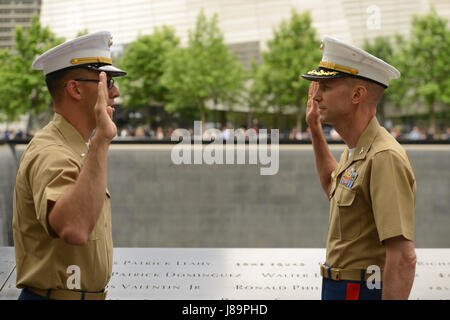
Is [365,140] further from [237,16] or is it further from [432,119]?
[237,16]

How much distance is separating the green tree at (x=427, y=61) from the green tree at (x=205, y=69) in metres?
10.1

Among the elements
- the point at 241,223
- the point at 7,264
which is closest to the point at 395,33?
the point at 241,223

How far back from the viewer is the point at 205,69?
30219 mm

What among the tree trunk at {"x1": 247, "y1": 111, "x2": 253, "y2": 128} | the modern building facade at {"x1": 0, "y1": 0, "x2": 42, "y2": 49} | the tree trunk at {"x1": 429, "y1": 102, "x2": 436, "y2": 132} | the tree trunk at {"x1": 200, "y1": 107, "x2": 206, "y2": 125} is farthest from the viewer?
the tree trunk at {"x1": 200, "y1": 107, "x2": 206, "y2": 125}

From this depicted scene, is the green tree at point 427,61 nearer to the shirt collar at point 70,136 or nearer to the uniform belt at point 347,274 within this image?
the uniform belt at point 347,274

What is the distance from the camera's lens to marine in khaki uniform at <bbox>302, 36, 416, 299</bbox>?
6.53 ft

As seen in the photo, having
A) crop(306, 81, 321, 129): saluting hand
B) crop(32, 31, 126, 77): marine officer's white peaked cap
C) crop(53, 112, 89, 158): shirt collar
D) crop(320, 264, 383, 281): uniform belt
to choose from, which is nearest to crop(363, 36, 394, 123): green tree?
crop(306, 81, 321, 129): saluting hand

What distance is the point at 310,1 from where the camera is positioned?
36.3m

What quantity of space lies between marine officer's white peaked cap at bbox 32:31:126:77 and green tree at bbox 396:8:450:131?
28.8 meters

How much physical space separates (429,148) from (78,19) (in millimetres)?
32727

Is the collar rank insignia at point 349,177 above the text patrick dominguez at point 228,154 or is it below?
above

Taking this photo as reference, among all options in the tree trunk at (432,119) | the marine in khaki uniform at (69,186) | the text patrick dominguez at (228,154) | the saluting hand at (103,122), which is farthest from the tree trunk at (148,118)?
the saluting hand at (103,122)

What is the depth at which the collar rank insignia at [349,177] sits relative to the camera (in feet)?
7.36

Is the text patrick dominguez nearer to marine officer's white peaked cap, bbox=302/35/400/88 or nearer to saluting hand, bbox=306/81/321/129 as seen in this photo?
saluting hand, bbox=306/81/321/129
